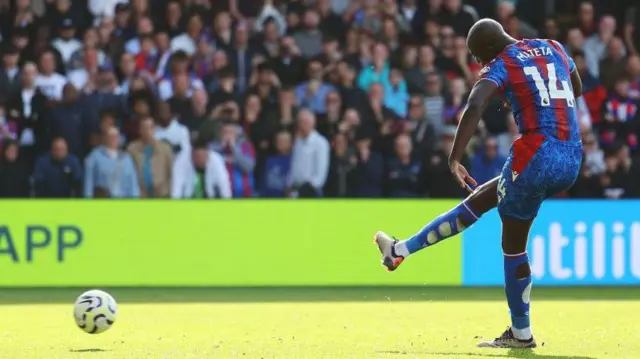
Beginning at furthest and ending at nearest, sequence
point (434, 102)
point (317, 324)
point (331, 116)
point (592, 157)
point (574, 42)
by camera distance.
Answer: point (574, 42) < point (434, 102) < point (592, 157) < point (331, 116) < point (317, 324)

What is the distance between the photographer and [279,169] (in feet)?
55.8

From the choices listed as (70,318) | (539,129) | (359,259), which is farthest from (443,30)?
(539,129)

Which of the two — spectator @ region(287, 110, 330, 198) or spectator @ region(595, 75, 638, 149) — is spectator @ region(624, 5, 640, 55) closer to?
spectator @ region(595, 75, 638, 149)

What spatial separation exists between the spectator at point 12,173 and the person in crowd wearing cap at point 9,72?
951mm

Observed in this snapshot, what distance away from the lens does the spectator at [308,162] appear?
667 inches

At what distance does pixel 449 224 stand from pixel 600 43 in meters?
11.3

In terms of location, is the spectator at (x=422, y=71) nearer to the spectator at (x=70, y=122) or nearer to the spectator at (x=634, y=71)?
the spectator at (x=634, y=71)

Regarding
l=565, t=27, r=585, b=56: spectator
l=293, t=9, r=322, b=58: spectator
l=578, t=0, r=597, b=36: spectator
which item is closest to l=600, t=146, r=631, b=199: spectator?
l=565, t=27, r=585, b=56: spectator

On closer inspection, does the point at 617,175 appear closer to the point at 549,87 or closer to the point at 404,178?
the point at 404,178

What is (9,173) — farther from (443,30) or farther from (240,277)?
(443,30)

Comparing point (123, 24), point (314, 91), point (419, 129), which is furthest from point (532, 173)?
point (123, 24)

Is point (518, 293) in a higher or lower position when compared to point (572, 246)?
higher

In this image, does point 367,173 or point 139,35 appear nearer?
point 367,173

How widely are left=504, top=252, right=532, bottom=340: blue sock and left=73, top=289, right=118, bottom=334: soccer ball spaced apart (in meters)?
2.96
